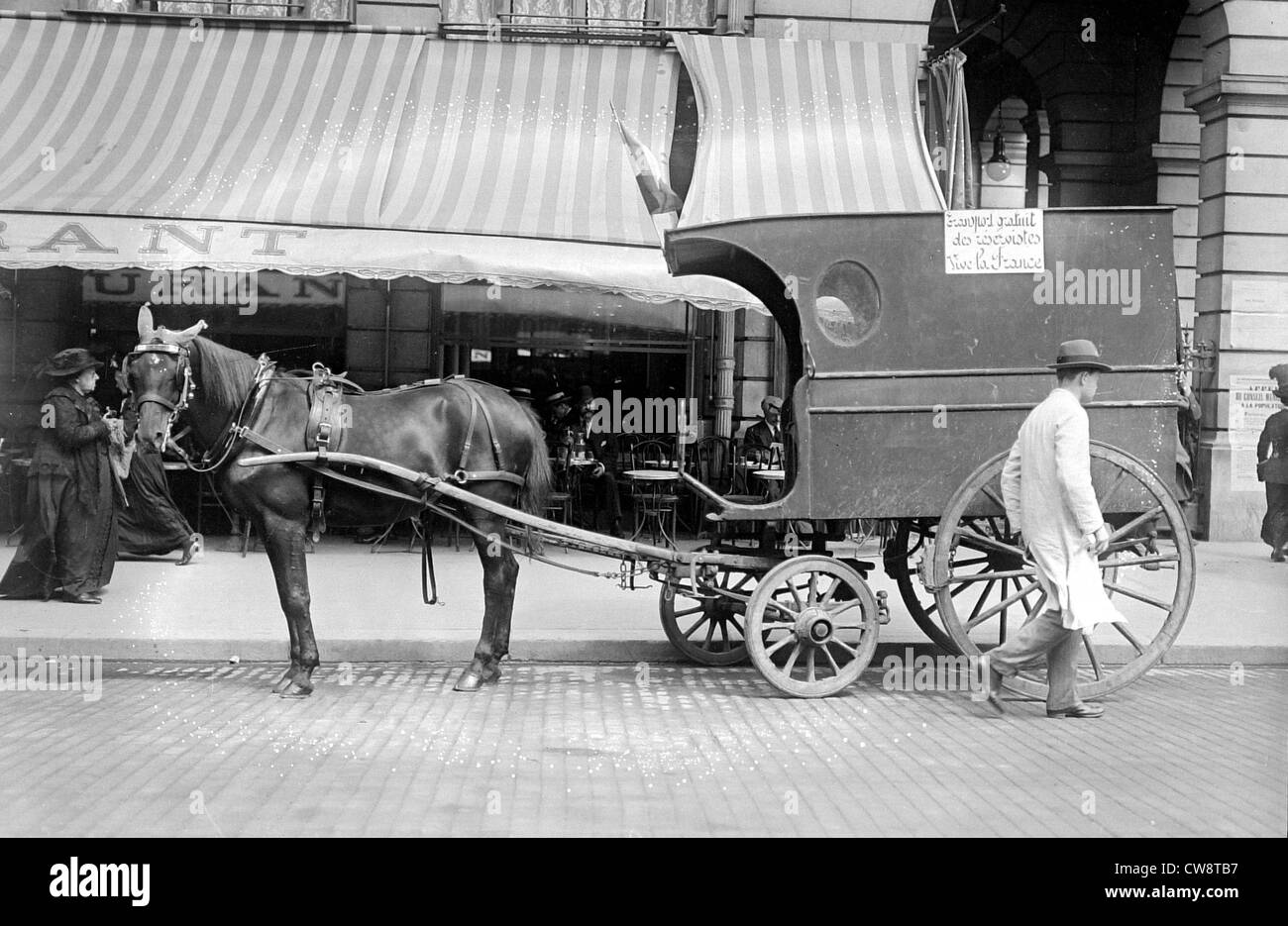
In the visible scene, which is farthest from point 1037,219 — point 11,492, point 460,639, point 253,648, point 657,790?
point 11,492

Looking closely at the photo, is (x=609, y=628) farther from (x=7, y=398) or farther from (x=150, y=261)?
(x=7, y=398)

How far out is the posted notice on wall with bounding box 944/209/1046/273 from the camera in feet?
21.9

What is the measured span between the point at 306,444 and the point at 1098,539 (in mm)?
4341

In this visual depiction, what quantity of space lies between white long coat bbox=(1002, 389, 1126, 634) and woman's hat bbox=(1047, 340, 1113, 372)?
15 cm

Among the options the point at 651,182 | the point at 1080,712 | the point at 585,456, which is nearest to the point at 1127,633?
the point at 1080,712

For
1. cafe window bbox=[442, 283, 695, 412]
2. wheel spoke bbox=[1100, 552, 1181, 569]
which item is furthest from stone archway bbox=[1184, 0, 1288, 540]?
wheel spoke bbox=[1100, 552, 1181, 569]

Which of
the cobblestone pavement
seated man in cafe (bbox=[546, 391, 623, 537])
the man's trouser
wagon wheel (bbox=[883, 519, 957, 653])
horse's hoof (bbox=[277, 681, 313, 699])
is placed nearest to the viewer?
the cobblestone pavement

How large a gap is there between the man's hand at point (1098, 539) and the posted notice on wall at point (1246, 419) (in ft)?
29.5

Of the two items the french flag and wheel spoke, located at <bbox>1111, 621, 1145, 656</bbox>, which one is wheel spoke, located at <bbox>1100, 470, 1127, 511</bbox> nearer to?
wheel spoke, located at <bbox>1111, 621, 1145, 656</bbox>

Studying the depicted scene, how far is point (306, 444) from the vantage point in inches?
277

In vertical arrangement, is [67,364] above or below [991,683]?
above

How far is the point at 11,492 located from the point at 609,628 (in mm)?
7573

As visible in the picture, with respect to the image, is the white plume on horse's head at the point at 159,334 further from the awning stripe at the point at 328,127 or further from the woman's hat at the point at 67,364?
the awning stripe at the point at 328,127

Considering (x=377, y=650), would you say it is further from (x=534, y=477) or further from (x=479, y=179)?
(x=479, y=179)
